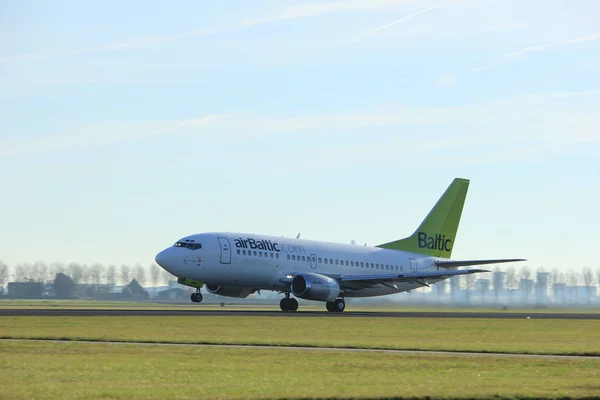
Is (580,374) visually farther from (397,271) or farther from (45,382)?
(397,271)

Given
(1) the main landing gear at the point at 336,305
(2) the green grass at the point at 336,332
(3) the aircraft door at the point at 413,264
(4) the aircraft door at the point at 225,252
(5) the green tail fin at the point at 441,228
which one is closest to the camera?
(2) the green grass at the point at 336,332

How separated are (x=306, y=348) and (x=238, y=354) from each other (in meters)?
3.38

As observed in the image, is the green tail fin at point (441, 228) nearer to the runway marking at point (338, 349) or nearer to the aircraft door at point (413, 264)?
the aircraft door at point (413, 264)

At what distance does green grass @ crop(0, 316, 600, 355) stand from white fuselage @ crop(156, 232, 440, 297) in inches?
437

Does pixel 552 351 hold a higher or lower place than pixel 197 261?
lower

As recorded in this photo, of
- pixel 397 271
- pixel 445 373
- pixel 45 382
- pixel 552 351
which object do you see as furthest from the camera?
pixel 397 271

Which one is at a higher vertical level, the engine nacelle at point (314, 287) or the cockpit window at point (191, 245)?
the cockpit window at point (191, 245)

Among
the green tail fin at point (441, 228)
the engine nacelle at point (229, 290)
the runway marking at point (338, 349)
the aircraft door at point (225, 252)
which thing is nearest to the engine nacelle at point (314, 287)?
the engine nacelle at point (229, 290)

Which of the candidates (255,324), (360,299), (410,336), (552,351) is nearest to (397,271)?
(360,299)

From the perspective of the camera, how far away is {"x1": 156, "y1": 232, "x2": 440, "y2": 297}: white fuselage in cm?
6525

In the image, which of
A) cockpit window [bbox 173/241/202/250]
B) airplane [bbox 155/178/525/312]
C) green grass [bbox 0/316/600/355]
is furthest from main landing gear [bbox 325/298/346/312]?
green grass [bbox 0/316/600/355]

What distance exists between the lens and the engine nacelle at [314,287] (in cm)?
6675

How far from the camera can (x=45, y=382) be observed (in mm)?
22812

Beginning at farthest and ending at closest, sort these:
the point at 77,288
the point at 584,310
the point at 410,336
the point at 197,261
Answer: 1. the point at 77,288
2. the point at 584,310
3. the point at 197,261
4. the point at 410,336
